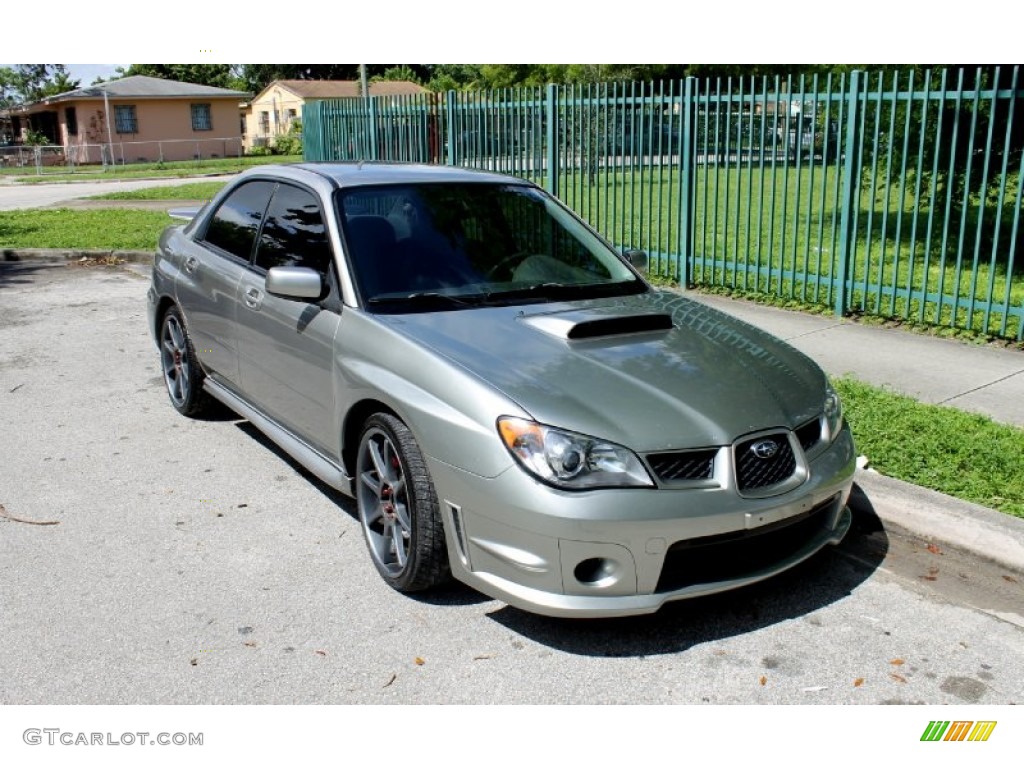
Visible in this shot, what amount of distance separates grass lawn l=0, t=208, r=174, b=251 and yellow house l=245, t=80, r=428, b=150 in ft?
128

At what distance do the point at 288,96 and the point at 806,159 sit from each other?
53.4 meters

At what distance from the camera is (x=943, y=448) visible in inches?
210

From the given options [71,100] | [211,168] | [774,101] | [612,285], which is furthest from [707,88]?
Answer: [71,100]

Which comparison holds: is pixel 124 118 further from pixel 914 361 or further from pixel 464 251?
pixel 464 251

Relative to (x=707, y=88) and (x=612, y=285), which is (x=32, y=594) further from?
(x=707, y=88)

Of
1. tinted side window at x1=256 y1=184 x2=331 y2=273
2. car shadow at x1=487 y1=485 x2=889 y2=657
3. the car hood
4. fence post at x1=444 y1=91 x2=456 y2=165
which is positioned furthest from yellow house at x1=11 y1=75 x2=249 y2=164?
car shadow at x1=487 y1=485 x2=889 y2=657

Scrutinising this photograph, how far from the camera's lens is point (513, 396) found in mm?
3648

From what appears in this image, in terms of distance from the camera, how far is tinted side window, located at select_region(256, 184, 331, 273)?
191 inches

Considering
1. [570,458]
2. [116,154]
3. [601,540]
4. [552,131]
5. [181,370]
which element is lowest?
[116,154]

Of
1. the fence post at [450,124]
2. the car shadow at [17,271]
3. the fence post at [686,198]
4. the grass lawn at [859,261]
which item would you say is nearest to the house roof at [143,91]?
the car shadow at [17,271]

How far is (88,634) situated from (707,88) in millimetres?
8165

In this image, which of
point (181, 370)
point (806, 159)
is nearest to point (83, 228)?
point (181, 370)

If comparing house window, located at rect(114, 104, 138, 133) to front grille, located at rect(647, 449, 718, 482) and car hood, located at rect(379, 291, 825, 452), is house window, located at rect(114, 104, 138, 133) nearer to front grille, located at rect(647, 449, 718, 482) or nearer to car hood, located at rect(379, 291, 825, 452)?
car hood, located at rect(379, 291, 825, 452)
